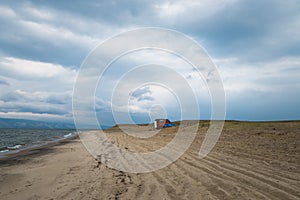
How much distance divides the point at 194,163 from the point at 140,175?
311cm

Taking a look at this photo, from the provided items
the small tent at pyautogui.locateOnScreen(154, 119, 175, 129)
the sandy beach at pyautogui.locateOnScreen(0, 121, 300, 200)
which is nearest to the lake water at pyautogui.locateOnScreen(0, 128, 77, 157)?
the sandy beach at pyautogui.locateOnScreen(0, 121, 300, 200)

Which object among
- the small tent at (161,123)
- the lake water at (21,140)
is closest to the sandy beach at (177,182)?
the lake water at (21,140)

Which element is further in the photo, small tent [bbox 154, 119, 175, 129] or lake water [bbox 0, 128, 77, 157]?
small tent [bbox 154, 119, 175, 129]

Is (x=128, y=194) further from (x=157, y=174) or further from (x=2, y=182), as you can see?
(x=2, y=182)

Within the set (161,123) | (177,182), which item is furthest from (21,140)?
(177,182)

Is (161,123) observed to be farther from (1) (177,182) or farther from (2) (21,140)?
(1) (177,182)

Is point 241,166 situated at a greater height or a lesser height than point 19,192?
greater

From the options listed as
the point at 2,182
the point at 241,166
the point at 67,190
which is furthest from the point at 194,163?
the point at 2,182

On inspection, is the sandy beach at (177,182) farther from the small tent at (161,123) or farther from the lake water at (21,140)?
the small tent at (161,123)

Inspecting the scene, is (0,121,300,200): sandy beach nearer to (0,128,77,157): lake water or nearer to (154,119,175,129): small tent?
(0,128,77,157): lake water

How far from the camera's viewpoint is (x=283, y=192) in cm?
622

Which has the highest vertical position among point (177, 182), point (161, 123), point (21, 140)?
point (161, 123)

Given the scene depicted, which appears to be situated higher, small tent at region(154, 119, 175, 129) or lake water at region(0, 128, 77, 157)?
small tent at region(154, 119, 175, 129)

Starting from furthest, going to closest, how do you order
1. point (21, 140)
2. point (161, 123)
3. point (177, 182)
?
point (161, 123) → point (21, 140) → point (177, 182)
